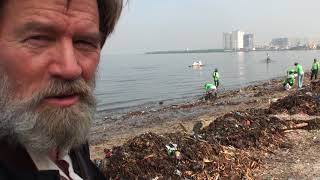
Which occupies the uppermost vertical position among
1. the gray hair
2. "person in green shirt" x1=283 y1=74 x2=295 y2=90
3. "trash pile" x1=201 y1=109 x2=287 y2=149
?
the gray hair

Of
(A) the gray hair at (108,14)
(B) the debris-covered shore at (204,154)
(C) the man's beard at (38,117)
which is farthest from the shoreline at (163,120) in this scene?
(C) the man's beard at (38,117)

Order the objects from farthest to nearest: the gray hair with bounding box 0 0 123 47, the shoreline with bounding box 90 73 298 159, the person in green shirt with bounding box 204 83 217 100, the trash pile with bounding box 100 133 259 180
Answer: the person in green shirt with bounding box 204 83 217 100 < the shoreline with bounding box 90 73 298 159 < the trash pile with bounding box 100 133 259 180 < the gray hair with bounding box 0 0 123 47

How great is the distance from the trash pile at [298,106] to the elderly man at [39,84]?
14111mm

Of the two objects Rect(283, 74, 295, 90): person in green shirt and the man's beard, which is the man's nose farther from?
Rect(283, 74, 295, 90): person in green shirt

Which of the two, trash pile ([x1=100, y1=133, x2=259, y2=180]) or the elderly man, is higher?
A: the elderly man

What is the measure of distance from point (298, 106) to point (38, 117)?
14.9m

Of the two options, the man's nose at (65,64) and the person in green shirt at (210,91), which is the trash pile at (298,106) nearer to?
the person in green shirt at (210,91)

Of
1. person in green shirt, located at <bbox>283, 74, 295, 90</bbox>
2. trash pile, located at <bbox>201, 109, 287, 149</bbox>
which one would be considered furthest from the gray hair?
person in green shirt, located at <bbox>283, 74, 295, 90</bbox>

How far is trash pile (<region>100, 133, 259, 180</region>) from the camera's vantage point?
7.96 meters

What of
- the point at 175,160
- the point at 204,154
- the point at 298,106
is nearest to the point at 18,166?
the point at 175,160

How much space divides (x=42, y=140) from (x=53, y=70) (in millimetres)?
246

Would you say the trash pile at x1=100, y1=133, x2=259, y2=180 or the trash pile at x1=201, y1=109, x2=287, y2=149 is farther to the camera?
the trash pile at x1=201, y1=109, x2=287, y2=149

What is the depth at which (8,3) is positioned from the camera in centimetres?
150

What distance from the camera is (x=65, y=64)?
4.98ft
